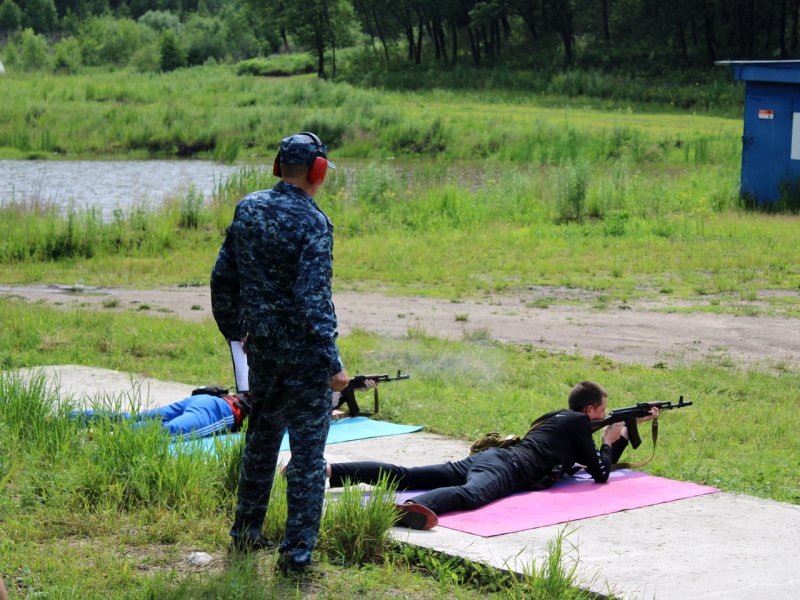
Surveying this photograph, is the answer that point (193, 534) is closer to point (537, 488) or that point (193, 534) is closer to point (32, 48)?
point (537, 488)

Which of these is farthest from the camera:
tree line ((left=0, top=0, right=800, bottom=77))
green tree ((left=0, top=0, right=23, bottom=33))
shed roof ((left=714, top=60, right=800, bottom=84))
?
green tree ((left=0, top=0, right=23, bottom=33))

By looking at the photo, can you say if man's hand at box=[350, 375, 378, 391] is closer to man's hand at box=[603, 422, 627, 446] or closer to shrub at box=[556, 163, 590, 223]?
man's hand at box=[603, 422, 627, 446]

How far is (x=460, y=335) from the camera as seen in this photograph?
41.1 ft

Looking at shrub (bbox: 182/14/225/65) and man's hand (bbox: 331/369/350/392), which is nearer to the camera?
man's hand (bbox: 331/369/350/392)

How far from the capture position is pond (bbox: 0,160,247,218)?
29.2 metres

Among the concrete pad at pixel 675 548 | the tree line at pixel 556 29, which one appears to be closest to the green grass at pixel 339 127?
the tree line at pixel 556 29

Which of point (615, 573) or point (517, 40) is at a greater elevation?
point (517, 40)

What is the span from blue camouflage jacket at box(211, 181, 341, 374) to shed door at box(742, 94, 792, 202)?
59.6 ft

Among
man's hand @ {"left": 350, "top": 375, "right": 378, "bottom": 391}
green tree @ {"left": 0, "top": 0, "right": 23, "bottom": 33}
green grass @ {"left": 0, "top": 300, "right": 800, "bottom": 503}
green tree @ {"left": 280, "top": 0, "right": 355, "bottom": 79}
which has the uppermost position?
green tree @ {"left": 0, "top": 0, "right": 23, "bottom": 33}

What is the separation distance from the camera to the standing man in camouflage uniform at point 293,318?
4.98 meters

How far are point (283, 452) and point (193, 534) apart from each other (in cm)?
177

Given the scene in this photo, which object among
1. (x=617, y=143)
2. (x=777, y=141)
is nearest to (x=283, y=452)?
(x=777, y=141)

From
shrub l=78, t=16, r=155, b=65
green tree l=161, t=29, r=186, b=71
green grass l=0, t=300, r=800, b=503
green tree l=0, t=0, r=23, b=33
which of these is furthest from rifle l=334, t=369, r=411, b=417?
green tree l=0, t=0, r=23, b=33

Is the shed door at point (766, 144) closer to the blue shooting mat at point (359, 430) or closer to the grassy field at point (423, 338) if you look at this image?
the grassy field at point (423, 338)
